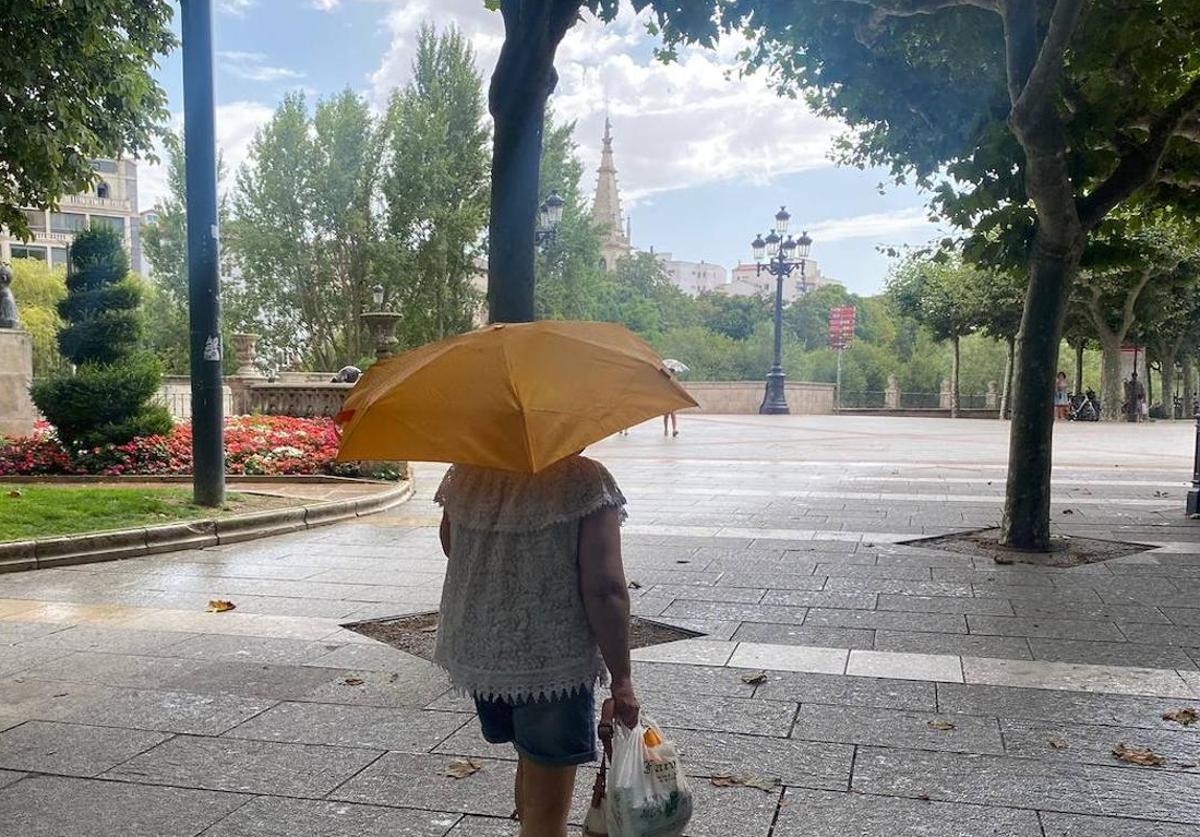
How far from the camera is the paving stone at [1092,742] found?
Answer: 12.1ft

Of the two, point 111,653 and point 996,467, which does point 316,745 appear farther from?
point 996,467

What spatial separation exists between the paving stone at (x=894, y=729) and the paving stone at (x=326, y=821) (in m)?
1.60

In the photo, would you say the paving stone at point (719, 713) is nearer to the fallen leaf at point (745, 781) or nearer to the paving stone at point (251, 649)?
the fallen leaf at point (745, 781)

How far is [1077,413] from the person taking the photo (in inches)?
1478

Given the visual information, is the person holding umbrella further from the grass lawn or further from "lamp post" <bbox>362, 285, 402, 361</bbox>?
"lamp post" <bbox>362, 285, 402, 361</bbox>

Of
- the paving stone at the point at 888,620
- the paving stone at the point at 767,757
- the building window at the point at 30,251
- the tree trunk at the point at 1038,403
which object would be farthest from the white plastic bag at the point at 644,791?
the building window at the point at 30,251

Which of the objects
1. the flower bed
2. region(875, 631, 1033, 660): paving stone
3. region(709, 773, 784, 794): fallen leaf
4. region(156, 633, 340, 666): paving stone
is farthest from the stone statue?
region(709, 773, 784, 794): fallen leaf

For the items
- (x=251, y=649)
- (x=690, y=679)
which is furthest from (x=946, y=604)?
(x=251, y=649)

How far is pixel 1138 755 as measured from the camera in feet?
12.1

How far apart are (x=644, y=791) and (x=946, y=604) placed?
470cm

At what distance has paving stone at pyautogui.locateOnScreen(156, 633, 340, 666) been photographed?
522 cm

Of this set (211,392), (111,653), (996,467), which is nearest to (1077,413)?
(996,467)

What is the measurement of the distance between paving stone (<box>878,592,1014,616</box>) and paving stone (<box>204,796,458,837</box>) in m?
3.86

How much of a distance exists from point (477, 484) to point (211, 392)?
843 centimetres
